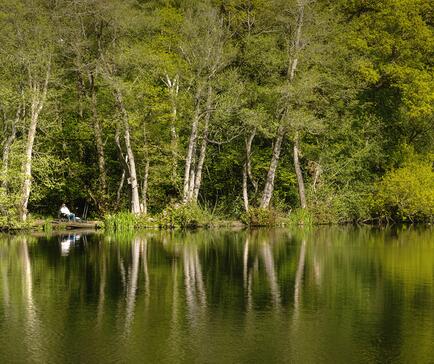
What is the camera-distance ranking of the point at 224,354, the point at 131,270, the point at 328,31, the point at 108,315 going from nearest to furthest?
the point at 224,354, the point at 108,315, the point at 131,270, the point at 328,31

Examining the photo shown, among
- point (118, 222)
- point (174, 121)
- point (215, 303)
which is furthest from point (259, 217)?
point (215, 303)

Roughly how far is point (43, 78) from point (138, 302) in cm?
2699

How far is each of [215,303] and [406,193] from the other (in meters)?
33.6

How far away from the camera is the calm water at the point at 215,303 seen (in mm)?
15141

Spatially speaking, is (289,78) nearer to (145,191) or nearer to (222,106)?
(222,106)

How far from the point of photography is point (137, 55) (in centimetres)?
4534

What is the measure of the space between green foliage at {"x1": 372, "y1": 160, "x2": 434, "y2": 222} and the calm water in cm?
1688

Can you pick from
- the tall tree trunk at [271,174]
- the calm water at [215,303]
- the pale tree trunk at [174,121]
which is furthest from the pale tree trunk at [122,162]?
the calm water at [215,303]

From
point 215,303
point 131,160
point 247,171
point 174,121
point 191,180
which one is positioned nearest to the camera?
point 215,303

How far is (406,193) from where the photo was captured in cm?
5153

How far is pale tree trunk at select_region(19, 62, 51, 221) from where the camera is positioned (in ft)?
140

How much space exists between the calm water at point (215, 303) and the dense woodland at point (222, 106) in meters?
13.0

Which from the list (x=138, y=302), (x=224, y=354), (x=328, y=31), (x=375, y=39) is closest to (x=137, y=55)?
(x=328, y=31)

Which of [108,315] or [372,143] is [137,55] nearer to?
[372,143]
